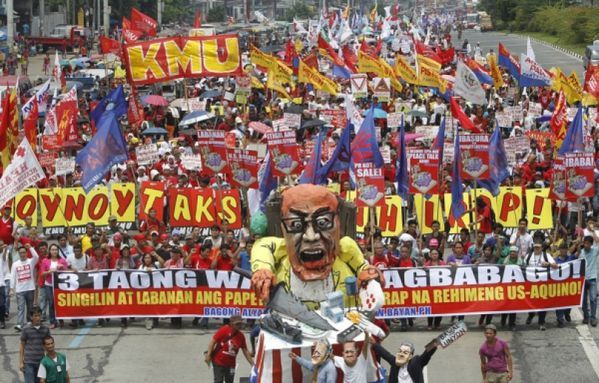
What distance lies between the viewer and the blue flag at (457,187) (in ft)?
72.2

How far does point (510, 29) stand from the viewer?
11981cm

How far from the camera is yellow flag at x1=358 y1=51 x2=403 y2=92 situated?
128ft

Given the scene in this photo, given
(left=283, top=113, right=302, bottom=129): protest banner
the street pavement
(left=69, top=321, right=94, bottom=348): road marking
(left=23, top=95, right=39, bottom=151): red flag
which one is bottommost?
(left=69, top=321, right=94, bottom=348): road marking

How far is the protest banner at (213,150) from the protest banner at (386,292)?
4191 millimetres

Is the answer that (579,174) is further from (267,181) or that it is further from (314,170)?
(267,181)

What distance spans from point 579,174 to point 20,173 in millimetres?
7586

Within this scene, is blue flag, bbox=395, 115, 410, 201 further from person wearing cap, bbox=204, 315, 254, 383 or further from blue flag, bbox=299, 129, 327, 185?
person wearing cap, bbox=204, 315, 254, 383

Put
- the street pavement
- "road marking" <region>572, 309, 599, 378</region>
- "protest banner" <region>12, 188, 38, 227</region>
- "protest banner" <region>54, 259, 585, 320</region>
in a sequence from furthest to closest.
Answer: "protest banner" <region>12, 188, 38, 227</region>
"protest banner" <region>54, 259, 585, 320</region>
"road marking" <region>572, 309, 599, 378</region>
the street pavement

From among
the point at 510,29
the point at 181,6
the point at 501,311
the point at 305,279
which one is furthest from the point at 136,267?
the point at 181,6

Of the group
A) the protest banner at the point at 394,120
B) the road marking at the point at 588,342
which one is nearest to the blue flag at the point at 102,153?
the road marking at the point at 588,342

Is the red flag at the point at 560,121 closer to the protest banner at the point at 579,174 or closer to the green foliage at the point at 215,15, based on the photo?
the protest banner at the point at 579,174

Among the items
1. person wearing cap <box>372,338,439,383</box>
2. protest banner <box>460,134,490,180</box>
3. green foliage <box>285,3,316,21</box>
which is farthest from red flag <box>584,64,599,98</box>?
green foliage <box>285,3,316,21</box>

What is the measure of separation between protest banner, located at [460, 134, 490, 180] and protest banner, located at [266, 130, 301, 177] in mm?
2480

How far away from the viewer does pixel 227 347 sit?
1555 centimetres
